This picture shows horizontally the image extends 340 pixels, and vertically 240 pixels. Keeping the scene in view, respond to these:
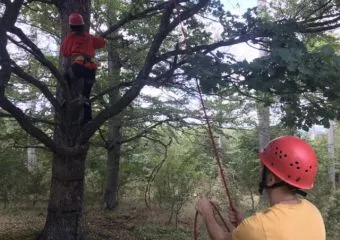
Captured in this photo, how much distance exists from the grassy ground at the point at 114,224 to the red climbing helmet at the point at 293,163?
5725mm

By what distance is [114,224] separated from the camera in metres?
9.16

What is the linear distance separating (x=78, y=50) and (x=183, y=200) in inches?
211

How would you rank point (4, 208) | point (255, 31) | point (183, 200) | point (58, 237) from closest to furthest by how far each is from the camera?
point (255, 31) → point (58, 237) → point (183, 200) → point (4, 208)

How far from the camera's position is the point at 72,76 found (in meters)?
5.39

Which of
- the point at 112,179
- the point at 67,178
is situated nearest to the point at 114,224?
the point at 112,179

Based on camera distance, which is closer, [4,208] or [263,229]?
[263,229]

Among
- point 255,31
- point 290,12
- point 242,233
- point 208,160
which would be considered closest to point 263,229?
point 242,233

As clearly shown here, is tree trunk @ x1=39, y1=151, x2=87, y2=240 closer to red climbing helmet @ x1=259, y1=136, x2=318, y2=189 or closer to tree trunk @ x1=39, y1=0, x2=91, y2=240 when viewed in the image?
tree trunk @ x1=39, y1=0, x2=91, y2=240

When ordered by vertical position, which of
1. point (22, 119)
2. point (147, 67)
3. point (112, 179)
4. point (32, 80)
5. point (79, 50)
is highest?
point (79, 50)

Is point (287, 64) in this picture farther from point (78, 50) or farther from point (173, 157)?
point (173, 157)

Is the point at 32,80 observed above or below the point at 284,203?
above

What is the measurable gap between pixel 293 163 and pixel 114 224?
7644 mm

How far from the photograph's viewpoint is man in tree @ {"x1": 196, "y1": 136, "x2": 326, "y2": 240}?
187 cm

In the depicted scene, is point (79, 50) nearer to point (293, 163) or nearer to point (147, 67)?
point (147, 67)
